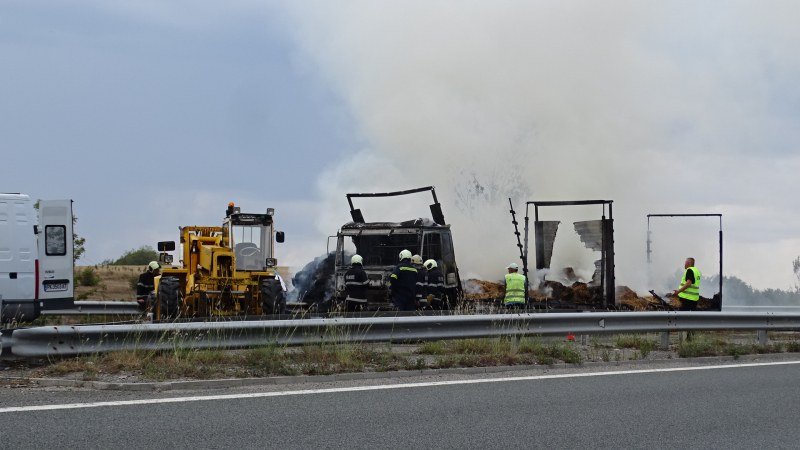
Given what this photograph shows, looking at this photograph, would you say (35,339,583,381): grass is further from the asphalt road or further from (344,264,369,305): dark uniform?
(344,264,369,305): dark uniform

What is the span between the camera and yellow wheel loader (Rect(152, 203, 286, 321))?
17312 mm

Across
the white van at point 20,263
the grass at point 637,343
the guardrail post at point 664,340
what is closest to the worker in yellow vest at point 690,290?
the grass at point 637,343

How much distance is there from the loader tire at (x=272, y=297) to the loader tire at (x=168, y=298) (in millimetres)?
1539

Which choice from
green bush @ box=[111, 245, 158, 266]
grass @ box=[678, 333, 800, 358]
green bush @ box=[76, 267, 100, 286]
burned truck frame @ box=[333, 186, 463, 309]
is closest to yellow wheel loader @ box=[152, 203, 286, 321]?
burned truck frame @ box=[333, 186, 463, 309]

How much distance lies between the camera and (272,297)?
17359 millimetres

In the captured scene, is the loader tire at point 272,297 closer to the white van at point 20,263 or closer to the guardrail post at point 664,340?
the white van at point 20,263

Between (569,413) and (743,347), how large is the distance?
764cm

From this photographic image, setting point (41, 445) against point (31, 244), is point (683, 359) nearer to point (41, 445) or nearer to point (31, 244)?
point (41, 445)

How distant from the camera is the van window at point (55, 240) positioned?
63.3 feet

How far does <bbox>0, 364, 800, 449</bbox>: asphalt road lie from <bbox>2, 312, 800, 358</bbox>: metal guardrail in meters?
1.41

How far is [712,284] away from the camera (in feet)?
102

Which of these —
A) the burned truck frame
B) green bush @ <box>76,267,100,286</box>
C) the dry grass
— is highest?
the burned truck frame

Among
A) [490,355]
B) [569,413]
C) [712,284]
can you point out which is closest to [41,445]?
[569,413]

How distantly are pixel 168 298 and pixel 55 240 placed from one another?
12.4 ft
